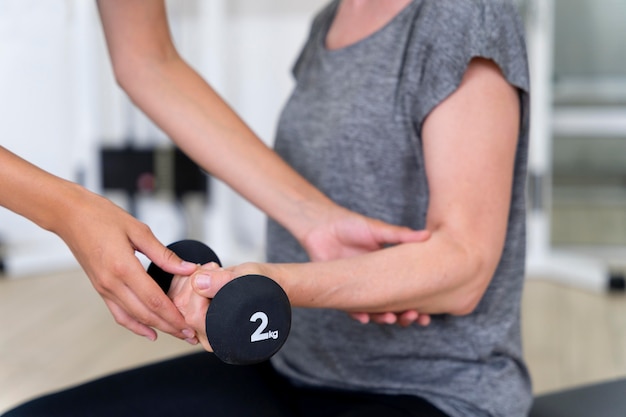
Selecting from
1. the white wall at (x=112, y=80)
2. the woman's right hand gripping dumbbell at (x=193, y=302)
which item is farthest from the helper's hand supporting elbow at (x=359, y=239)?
the white wall at (x=112, y=80)

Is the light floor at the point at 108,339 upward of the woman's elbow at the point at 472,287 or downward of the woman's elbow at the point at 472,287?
downward

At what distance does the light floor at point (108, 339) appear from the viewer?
2.26m

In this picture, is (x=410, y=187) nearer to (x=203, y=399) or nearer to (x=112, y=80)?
(x=203, y=399)

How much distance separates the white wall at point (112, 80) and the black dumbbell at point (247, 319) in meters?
2.66

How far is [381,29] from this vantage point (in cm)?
111

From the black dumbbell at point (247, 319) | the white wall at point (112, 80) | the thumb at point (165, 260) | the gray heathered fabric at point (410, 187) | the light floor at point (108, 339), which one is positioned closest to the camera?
the black dumbbell at point (247, 319)

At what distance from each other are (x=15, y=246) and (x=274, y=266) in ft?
10.4

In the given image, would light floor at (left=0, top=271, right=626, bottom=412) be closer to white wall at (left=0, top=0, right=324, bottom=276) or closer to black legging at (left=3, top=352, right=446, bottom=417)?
white wall at (left=0, top=0, right=324, bottom=276)

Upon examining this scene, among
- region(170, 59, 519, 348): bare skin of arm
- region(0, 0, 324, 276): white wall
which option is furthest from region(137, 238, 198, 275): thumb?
region(0, 0, 324, 276): white wall

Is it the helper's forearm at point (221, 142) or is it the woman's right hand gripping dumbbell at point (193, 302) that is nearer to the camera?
the woman's right hand gripping dumbbell at point (193, 302)

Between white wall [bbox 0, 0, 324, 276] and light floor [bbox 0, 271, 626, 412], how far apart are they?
1.74 feet

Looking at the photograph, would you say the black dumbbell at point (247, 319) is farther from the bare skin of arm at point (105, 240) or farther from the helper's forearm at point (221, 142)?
the helper's forearm at point (221, 142)

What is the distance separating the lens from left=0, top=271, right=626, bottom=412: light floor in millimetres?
2260

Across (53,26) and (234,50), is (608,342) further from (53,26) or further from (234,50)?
(53,26)
